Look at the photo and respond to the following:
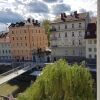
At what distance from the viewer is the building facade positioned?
27719 millimetres

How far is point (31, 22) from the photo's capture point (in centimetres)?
2848

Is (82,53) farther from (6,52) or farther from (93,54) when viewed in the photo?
(6,52)

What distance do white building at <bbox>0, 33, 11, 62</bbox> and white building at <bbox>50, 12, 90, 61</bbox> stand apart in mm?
6206

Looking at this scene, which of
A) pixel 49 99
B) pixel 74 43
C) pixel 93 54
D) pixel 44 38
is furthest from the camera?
pixel 44 38

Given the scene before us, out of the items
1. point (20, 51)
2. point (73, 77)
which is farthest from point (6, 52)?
point (73, 77)

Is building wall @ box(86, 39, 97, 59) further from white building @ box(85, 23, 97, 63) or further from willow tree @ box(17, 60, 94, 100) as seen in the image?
willow tree @ box(17, 60, 94, 100)

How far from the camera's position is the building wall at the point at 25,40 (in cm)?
Answer: 2772

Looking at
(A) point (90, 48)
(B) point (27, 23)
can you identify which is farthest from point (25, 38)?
(A) point (90, 48)

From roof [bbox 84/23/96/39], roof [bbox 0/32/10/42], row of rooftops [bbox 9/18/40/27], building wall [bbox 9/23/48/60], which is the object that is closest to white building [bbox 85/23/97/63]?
roof [bbox 84/23/96/39]

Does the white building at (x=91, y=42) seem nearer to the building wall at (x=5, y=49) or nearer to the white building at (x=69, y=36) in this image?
the white building at (x=69, y=36)

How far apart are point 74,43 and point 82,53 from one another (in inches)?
43.8

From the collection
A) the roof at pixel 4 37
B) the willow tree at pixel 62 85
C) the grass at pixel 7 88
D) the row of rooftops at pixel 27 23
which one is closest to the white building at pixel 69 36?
the row of rooftops at pixel 27 23

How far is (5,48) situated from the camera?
1179 inches

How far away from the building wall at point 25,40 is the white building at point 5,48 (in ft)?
2.93
